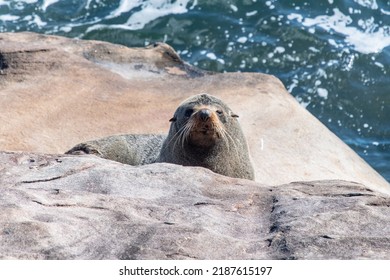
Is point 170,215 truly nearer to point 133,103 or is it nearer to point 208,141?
point 208,141

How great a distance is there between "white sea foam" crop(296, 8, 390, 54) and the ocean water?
14mm

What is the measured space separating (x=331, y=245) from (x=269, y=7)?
9499 millimetres

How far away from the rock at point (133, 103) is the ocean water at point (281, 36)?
1.50m

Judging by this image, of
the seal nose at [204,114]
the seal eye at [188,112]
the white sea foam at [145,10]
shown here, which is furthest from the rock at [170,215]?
the white sea foam at [145,10]

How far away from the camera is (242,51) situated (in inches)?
525

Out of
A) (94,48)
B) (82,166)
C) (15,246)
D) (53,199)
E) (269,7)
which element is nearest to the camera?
(15,246)

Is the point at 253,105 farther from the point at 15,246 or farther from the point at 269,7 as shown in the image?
the point at 15,246

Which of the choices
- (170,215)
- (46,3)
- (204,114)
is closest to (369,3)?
(46,3)

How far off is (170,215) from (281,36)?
8456mm

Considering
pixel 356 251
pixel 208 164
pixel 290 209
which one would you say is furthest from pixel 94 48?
pixel 356 251

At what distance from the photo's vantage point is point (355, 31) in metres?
13.7

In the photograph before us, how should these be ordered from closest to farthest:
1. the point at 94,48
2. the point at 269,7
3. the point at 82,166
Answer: the point at 82,166, the point at 94,48, the point at 269,7

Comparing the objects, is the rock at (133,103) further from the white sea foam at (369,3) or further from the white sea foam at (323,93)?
the white sea foam at (369,3)

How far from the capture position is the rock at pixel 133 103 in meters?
9.62
